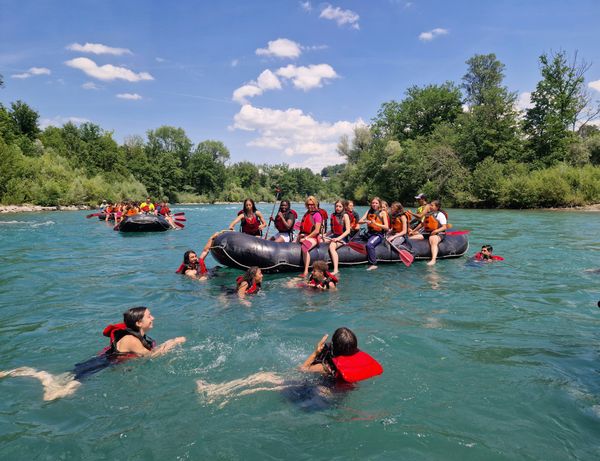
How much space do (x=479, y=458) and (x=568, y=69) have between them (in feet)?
127

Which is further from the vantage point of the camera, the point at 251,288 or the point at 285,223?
the point at 285,223

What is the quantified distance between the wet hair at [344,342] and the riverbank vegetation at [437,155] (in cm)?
3033

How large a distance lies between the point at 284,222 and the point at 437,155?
102 ft

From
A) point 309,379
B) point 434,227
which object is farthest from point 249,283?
point 434,227

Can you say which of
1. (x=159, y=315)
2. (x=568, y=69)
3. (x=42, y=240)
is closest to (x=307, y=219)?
(x=159, y=315)

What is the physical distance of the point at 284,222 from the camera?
9.05m

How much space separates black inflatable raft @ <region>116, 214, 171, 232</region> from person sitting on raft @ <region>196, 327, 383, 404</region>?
1393 centimetres

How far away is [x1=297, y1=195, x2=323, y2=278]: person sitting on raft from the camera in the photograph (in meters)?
8.51

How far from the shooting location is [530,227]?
1758 centimetres

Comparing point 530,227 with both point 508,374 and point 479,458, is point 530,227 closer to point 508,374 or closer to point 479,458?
point 508,374

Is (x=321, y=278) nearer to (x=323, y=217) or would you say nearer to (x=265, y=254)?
(x=265, y=254)

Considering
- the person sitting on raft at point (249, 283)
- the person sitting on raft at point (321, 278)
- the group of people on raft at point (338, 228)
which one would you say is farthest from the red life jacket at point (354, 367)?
the group of people on raft at point (338, 228)

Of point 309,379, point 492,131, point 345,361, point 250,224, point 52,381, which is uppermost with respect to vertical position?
point 492,131

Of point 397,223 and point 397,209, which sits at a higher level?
point 397,209
